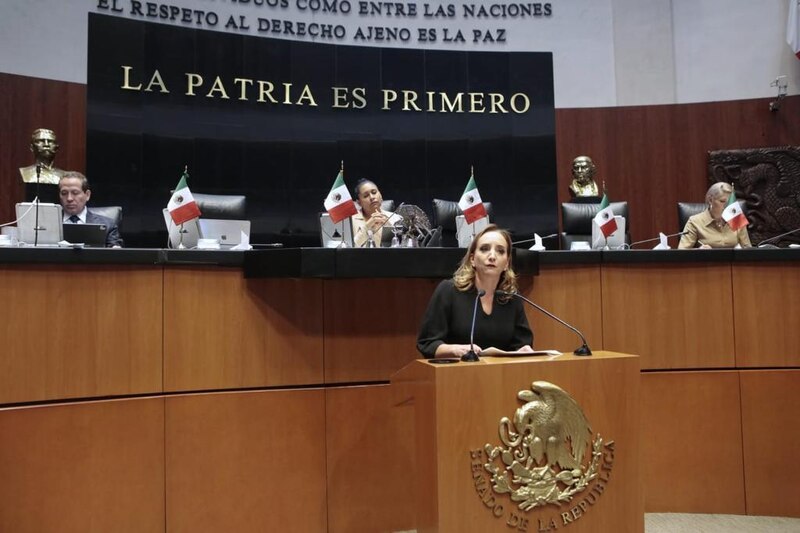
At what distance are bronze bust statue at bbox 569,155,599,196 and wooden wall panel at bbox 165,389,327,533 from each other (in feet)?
15.0

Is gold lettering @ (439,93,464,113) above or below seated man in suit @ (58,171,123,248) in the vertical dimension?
above

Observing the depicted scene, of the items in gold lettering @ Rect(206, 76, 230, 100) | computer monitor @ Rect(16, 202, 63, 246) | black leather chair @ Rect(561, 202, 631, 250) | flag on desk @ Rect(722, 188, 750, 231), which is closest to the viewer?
computer monitor @ Rect(16, 202, 63, 246)

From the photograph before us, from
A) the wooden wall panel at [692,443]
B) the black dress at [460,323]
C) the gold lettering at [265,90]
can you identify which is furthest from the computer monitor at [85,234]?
the gold lettering at [265,90]

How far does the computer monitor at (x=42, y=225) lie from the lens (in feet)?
10.7

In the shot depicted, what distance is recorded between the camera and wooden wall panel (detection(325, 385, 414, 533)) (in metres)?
3.33

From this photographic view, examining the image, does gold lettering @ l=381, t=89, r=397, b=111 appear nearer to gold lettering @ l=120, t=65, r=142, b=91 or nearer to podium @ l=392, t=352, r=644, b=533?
gold lettering @ l=120, t=65, r=142, b=91

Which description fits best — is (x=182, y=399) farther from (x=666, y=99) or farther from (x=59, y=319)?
(x=666, y=99)

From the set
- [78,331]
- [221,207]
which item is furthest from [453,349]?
[221,207]

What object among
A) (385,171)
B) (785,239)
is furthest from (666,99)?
(385,171)

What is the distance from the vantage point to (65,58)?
6.19 m

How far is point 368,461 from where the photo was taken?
11.1 feet

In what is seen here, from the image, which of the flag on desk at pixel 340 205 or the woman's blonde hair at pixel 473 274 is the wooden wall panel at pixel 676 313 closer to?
the woman's blonde hair at pixel 473 274

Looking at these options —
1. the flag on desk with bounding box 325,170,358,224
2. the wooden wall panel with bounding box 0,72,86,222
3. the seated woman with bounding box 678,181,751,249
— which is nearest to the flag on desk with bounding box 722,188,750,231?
the seated woman with bounding box 678,181,751,249

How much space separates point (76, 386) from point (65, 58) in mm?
4363
